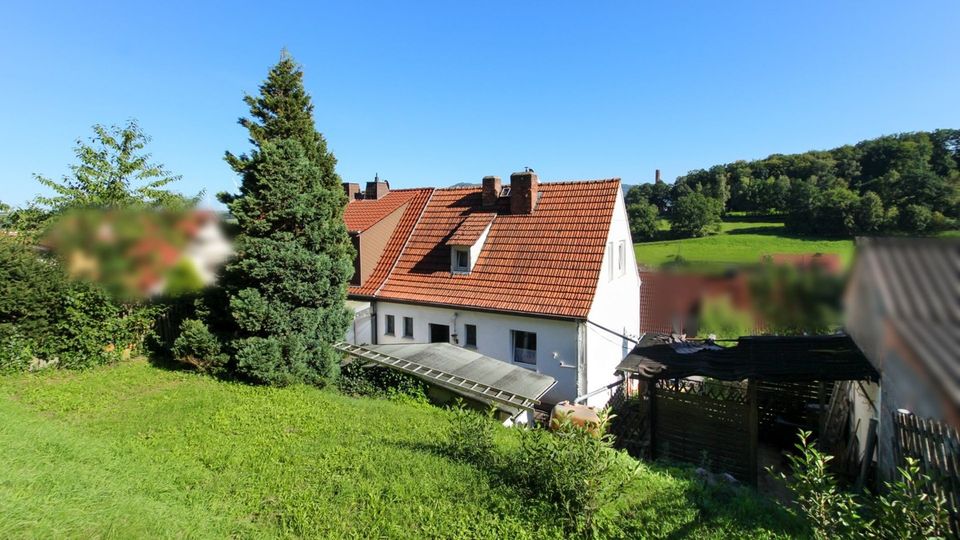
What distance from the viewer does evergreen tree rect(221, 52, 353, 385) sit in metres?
11.8

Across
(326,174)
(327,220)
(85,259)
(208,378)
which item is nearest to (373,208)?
(326,174)

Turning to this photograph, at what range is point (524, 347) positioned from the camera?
49.5ft

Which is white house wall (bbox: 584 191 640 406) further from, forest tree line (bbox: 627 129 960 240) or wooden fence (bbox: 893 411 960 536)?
forest tree line (bbox: 627 129 960 240)

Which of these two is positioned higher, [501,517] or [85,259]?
[85,259]

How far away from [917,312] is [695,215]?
40.1 inches

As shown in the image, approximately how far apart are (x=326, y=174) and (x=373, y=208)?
5868 millimetres

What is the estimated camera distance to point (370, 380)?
13.3m

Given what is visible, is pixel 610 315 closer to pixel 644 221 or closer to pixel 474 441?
pixel 474 441

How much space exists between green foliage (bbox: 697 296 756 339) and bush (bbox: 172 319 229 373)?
535 inches

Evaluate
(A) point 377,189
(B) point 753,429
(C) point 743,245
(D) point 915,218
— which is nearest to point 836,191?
(D) point 915,218

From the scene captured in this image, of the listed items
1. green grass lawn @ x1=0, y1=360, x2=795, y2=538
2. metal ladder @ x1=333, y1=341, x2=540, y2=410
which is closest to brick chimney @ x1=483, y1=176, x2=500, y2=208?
metal ladder @ x1=333, y1=341, x2=540, y2=410

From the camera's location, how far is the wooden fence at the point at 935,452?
6.28 metres

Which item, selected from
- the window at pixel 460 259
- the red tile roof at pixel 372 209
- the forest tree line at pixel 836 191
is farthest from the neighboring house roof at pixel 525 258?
the forest tree line at pixel 836 191

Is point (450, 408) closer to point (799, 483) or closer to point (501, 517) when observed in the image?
point (501, 517)
